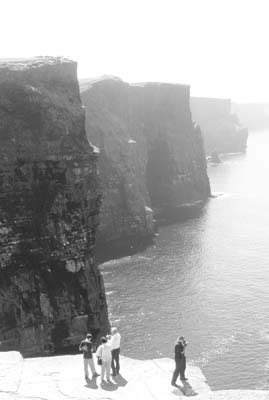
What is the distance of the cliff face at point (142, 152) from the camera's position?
108 metres

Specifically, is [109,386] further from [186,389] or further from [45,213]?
[45,213]

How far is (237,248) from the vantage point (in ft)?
327

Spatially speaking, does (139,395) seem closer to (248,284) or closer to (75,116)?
(75,116)

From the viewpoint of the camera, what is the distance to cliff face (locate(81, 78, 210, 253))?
108 metres

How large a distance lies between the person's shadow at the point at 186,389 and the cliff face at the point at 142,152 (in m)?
77.9

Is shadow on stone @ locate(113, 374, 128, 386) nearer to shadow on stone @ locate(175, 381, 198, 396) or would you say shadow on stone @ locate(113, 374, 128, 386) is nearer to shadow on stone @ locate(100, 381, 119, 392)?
shadow on stone @ locate(100, 381, 119, 392)

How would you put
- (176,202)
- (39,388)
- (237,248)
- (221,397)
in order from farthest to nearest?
(176,202), (237,248), (39,388), (221,397)

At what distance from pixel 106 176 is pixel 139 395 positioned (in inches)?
3331

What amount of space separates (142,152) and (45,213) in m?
83.5

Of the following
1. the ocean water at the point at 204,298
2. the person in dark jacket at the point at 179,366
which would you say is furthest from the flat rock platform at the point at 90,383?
the ocean water at the point at 204,298

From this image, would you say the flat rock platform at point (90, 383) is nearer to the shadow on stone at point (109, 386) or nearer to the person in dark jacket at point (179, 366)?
the shadow on stone at point (109, 386)

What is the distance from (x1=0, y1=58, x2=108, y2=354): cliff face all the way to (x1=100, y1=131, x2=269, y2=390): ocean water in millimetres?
11034

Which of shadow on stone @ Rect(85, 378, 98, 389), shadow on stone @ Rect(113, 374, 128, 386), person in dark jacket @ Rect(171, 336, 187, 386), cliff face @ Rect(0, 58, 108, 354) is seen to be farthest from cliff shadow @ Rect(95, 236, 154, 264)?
shadow on stone @ Rect(85, 378, 98, 389)

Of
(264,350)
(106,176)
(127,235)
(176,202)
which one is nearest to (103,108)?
(106,176)
